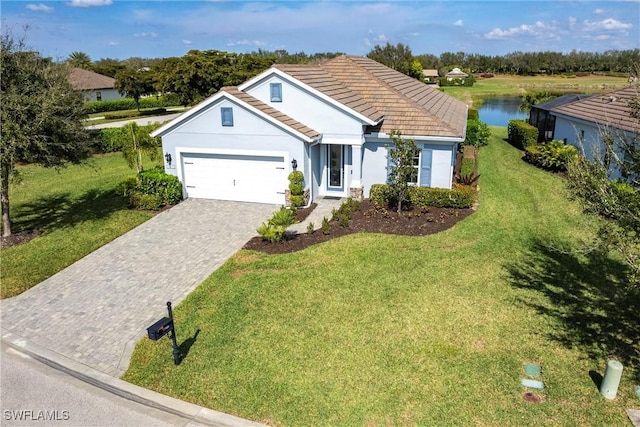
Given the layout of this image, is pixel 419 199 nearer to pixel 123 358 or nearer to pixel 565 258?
pixel 565 258

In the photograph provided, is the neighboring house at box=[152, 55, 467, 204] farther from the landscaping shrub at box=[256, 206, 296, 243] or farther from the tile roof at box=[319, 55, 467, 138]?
the landscaping shrub at box=[256, 206, 296, 243]

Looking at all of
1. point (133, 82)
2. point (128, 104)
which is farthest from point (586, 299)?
point (128, 104)

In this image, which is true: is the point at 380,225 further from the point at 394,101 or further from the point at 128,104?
the point at 128,104

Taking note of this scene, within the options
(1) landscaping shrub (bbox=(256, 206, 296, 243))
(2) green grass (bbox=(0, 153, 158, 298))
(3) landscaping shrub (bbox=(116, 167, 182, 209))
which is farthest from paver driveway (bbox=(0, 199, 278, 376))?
(3) landscaping shrub (bbox=(116, 167, 182, 209))

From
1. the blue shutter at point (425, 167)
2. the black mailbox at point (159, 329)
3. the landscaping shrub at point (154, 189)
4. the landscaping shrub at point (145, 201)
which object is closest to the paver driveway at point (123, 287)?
the landscaping shrub at point (145, 201)

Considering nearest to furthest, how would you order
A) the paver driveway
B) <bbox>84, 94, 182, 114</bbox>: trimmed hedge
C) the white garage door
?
1. the paver driveway
2. the white garage door
3. <bbox>84, 94, 182, 114</bbox>: trimmed hedge
